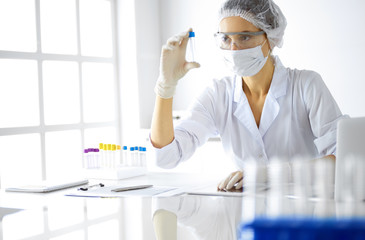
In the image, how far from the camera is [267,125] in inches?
78.4

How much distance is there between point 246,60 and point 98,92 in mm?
2272

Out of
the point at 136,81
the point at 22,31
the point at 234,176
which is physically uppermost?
the point at 22,31

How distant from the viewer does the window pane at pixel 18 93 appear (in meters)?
3.20

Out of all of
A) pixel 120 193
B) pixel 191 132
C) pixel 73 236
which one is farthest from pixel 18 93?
pixel 73 236

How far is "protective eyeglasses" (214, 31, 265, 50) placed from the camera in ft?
6.40

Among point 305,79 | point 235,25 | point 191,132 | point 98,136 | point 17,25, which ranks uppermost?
point 17,25

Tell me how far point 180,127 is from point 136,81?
2125 mm

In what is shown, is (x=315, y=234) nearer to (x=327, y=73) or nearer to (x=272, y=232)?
(x=272, y=232)

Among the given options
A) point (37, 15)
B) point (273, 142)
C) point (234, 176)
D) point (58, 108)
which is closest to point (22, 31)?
point (37, 15)

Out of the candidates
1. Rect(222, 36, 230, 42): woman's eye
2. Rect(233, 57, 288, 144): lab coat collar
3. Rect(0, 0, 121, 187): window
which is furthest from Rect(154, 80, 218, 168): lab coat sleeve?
Rect(0, 0, 121, 187): window

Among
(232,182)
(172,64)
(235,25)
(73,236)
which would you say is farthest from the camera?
(235,25)

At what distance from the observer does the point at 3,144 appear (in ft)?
10.5

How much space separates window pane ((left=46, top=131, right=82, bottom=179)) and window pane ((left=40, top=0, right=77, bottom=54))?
67 centimetres

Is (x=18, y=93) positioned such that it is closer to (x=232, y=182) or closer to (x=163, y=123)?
(x=163, y=123)
